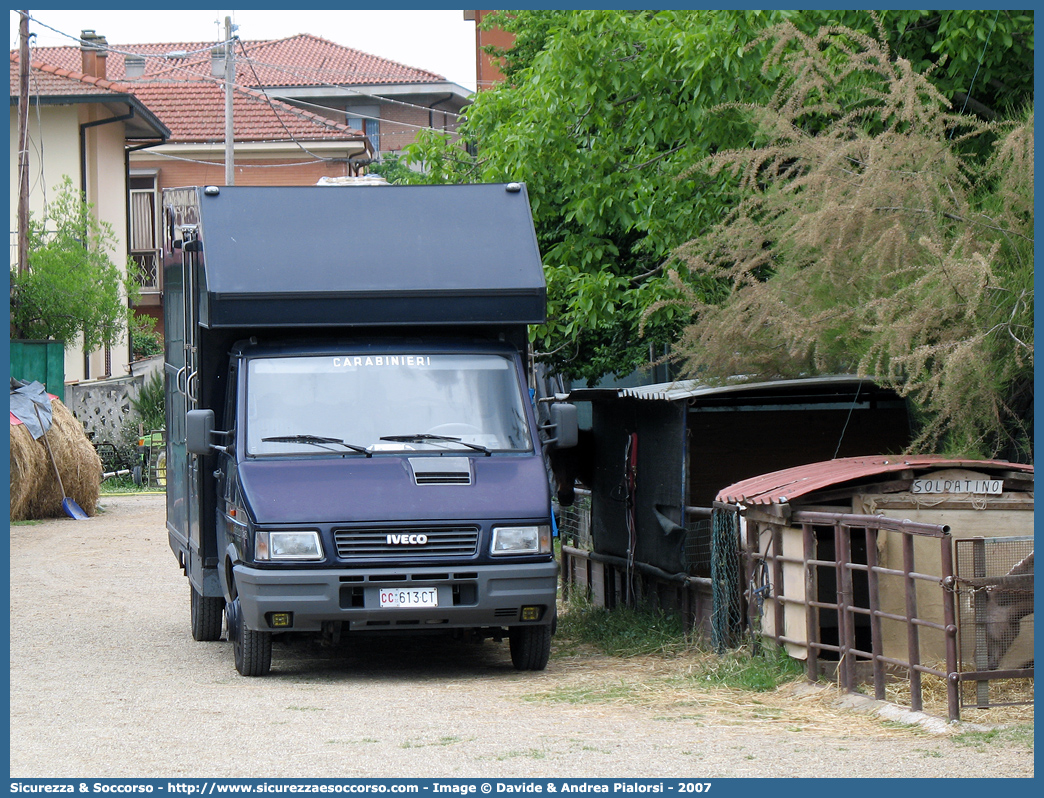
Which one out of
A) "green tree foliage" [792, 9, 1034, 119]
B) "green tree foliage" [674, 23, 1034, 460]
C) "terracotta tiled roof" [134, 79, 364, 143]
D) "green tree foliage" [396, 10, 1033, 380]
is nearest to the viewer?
"green tree foliage" [674, 23, 1034, 460]

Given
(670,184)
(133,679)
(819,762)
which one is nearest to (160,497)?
(670,184)

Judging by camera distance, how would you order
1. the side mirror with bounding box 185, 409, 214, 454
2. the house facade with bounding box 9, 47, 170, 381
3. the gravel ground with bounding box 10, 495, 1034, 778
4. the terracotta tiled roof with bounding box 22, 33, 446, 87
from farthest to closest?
the terracotta tiled roof with bounding box 22, 33, 446, 87, the house facade with bounding box 9, 47, 170, 381, the side mirror with bounding box 185, 409, 214, 454, the gravel ground with bounding box 10, 495, 1034, 778

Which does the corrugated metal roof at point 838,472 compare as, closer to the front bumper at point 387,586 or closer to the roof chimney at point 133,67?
the front bumper at point 387,586

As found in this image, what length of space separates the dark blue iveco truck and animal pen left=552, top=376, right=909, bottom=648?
1455mm

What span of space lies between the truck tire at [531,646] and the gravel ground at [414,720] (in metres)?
0.11

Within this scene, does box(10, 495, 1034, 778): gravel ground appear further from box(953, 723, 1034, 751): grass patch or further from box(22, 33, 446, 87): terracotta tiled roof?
box(22, 33, 446, 87): terracotta tiled roof

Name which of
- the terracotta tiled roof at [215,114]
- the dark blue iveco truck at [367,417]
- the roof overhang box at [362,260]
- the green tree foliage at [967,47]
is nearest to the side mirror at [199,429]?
the dark blue iveco truck at [367,417]

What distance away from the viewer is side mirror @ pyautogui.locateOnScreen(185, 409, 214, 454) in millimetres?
9406

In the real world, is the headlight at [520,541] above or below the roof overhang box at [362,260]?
below

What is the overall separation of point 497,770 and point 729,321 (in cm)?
491

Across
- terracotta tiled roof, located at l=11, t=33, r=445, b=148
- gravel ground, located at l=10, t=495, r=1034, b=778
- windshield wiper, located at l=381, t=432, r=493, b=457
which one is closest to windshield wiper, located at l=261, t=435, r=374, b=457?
windshield wiper, located at l=381, t=432, r=493, b=457

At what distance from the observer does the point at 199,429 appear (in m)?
9.40

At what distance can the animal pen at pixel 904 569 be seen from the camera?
7516mm

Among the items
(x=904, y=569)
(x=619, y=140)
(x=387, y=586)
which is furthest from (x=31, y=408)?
(x=904, y=569)
